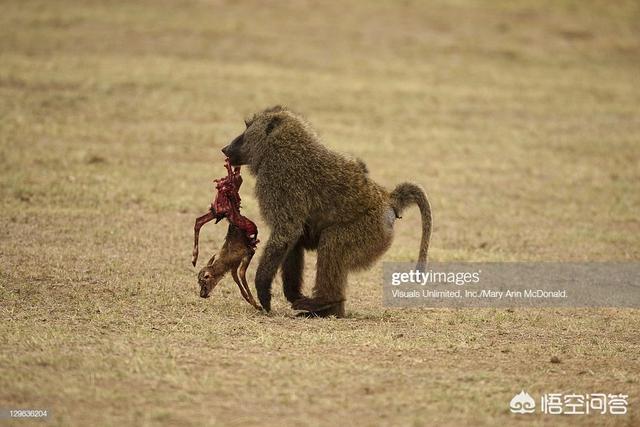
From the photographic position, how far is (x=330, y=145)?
29.6 feet

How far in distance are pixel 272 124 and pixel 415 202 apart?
1.38 m

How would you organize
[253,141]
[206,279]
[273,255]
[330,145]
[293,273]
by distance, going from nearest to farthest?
[273,255] < [206,279] < [293,273] < [253,141] < [330,145]

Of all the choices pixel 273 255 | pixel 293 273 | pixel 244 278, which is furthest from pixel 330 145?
pixel 244 278

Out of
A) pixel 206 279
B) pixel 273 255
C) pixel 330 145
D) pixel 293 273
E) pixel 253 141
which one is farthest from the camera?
pixel 330 145

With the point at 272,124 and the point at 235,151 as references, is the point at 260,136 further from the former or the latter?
the point at 235,151

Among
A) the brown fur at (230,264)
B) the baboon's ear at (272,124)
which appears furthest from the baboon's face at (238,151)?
the brown fur at (230,264)

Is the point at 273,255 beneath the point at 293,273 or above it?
above

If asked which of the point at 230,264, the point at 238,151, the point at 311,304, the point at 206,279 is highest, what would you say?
the point at 238,151

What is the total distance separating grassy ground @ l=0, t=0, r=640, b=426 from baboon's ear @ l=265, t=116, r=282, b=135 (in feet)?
5.03

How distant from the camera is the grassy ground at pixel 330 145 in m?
5.76

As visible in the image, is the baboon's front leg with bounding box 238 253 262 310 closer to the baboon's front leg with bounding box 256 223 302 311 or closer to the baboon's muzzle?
the baboon's front leg with bounding box 256 223 302 311

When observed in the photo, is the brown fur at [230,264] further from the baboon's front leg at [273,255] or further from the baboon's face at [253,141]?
the baboon's face at [253,141]

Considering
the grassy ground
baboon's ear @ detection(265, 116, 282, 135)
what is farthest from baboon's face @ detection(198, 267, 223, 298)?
baboon's ear @ detection(265, 116, 282, 135)

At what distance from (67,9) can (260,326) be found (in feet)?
59.2
